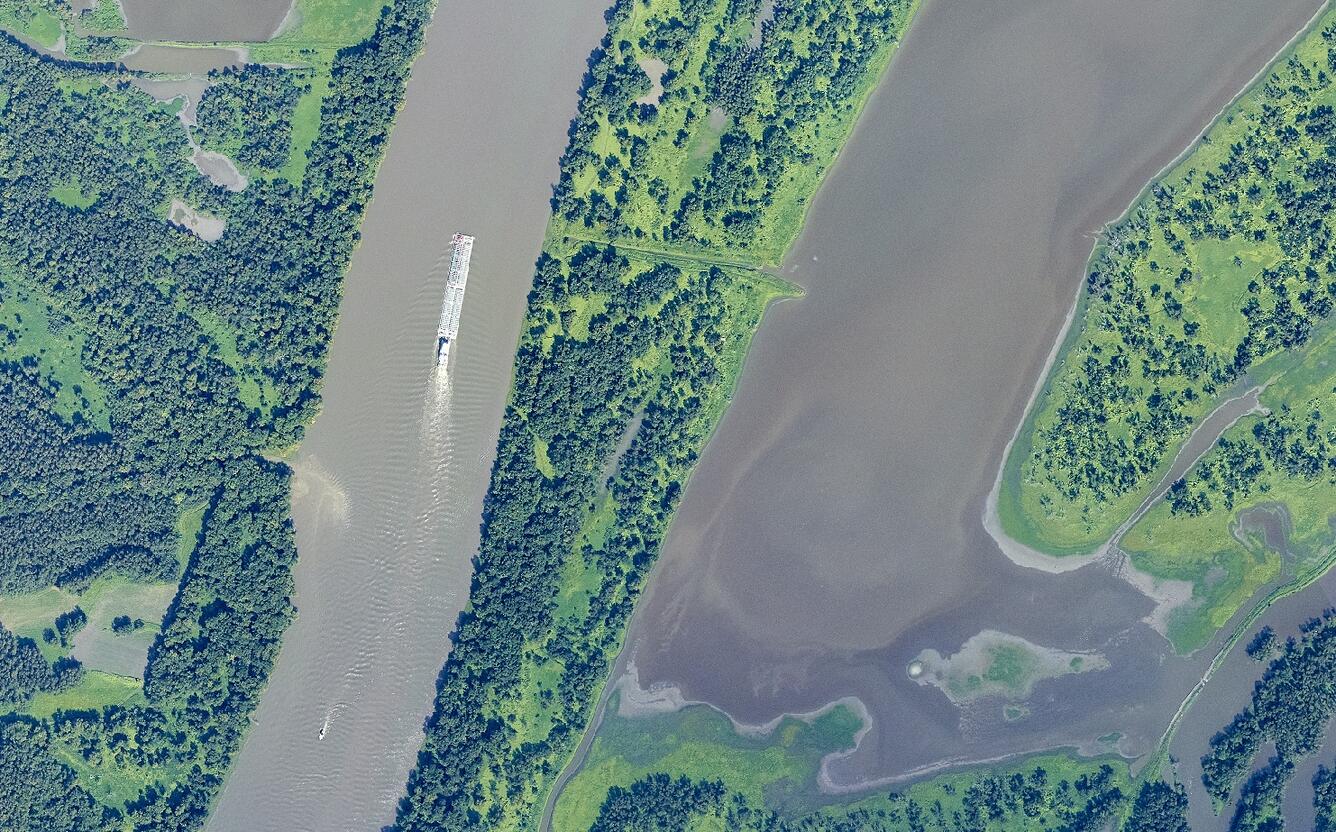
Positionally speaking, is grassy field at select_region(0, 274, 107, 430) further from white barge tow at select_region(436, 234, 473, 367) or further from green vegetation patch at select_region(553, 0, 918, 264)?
green vegetation patch at select_region(553, 0, 918, 264)

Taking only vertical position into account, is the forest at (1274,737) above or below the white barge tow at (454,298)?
below

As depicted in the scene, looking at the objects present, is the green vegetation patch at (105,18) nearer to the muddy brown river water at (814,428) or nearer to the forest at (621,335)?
the muddy brown river water at (814,428)

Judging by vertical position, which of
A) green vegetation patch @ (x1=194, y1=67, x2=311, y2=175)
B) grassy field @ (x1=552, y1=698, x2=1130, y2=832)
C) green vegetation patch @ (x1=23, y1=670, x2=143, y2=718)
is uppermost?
green vegetation patch @ (x1=194, y1=67, x2=311, y2=175)

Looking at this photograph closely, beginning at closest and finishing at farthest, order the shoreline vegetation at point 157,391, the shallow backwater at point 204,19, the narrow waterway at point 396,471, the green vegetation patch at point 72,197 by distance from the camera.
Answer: the shoreline vegetation at point 157,391 → the narrow waterway at point 396,471 → the green vegetation patch at point 72,197 → the shallow backwater at point 204,19

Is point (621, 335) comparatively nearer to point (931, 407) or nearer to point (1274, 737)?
point (931, 407)

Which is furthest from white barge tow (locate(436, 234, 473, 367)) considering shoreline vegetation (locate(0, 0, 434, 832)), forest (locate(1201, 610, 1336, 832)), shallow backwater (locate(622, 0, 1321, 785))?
forest (locate(1201, 610, 1336, 832))

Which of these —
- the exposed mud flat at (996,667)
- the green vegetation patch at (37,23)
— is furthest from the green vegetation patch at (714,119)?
the green vegetation patch at (37,23)

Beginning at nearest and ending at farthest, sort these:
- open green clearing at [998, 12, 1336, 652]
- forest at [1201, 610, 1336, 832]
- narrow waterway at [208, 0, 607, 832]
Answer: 1. forest at [1201, 610, 1336, 832]
2. narrow waterway at [208, 0, 607, 832]
3. open green clearing at [998, 12, 1336, 652]
